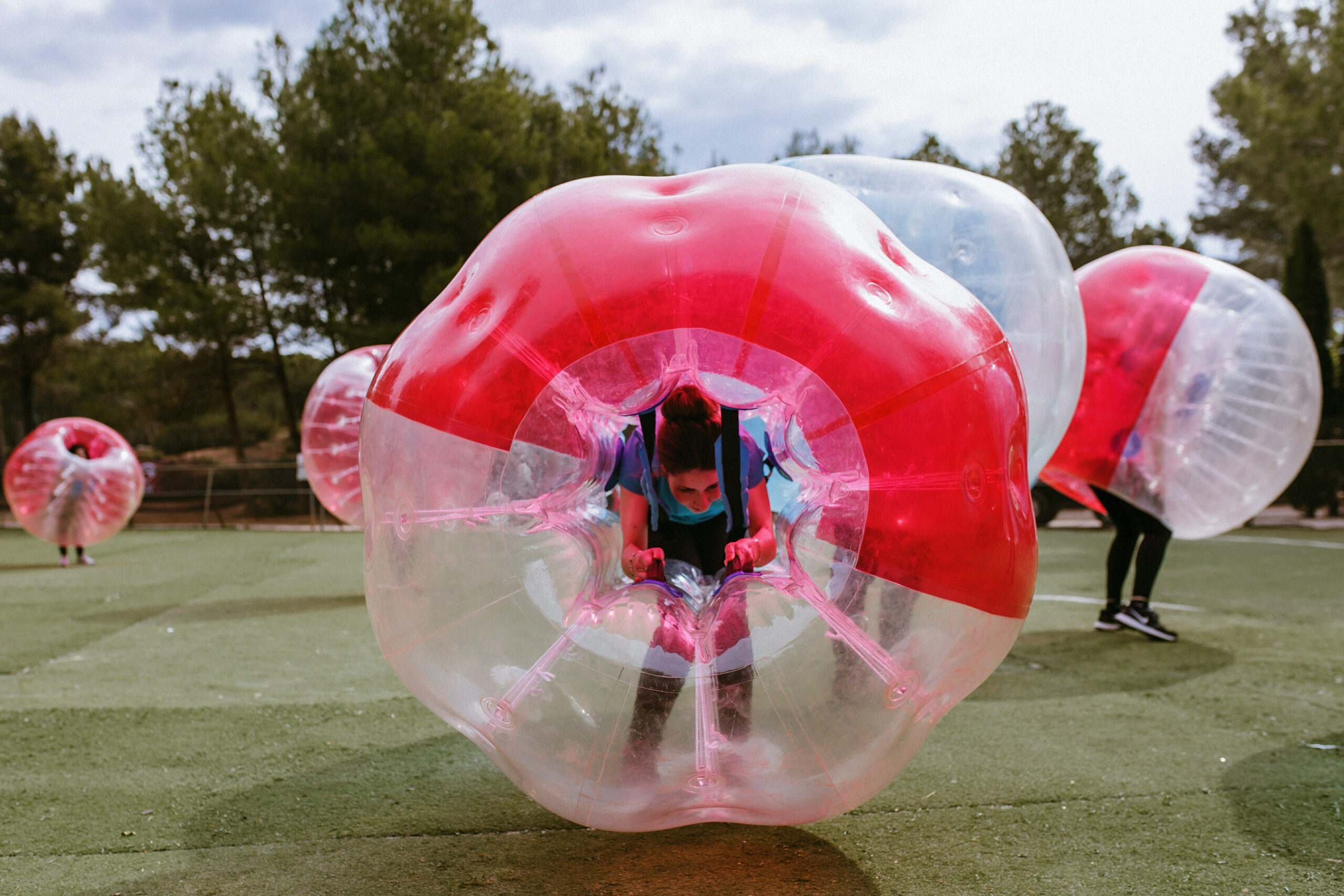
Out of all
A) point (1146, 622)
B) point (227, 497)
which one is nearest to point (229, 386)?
point (227, 497)

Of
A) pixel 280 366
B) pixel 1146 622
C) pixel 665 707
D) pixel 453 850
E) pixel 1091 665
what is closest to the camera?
pixel 665 707

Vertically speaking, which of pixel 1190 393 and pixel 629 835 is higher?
pixel 1190 393

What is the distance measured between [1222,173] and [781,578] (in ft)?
87.7

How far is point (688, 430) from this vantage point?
9.13 feet

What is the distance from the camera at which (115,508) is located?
1094 centimetres

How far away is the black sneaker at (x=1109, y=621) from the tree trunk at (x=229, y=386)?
21157mm

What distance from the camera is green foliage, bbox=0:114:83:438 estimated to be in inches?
875

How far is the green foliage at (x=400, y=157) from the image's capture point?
17.8m

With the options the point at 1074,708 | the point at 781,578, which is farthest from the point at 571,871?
the point at 1074,708

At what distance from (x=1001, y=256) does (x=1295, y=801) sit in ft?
7.21

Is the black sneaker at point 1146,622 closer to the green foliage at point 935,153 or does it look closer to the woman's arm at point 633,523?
the woman's arm at point 633,523

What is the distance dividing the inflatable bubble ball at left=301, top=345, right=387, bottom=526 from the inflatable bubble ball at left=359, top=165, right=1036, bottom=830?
18.1 ft

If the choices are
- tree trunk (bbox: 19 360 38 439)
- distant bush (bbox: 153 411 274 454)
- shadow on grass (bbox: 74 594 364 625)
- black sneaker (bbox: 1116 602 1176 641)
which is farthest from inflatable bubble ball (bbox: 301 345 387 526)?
distant bush (bbox: 153 411 274 454)

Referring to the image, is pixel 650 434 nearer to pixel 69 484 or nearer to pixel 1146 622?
pixel 1146 622
